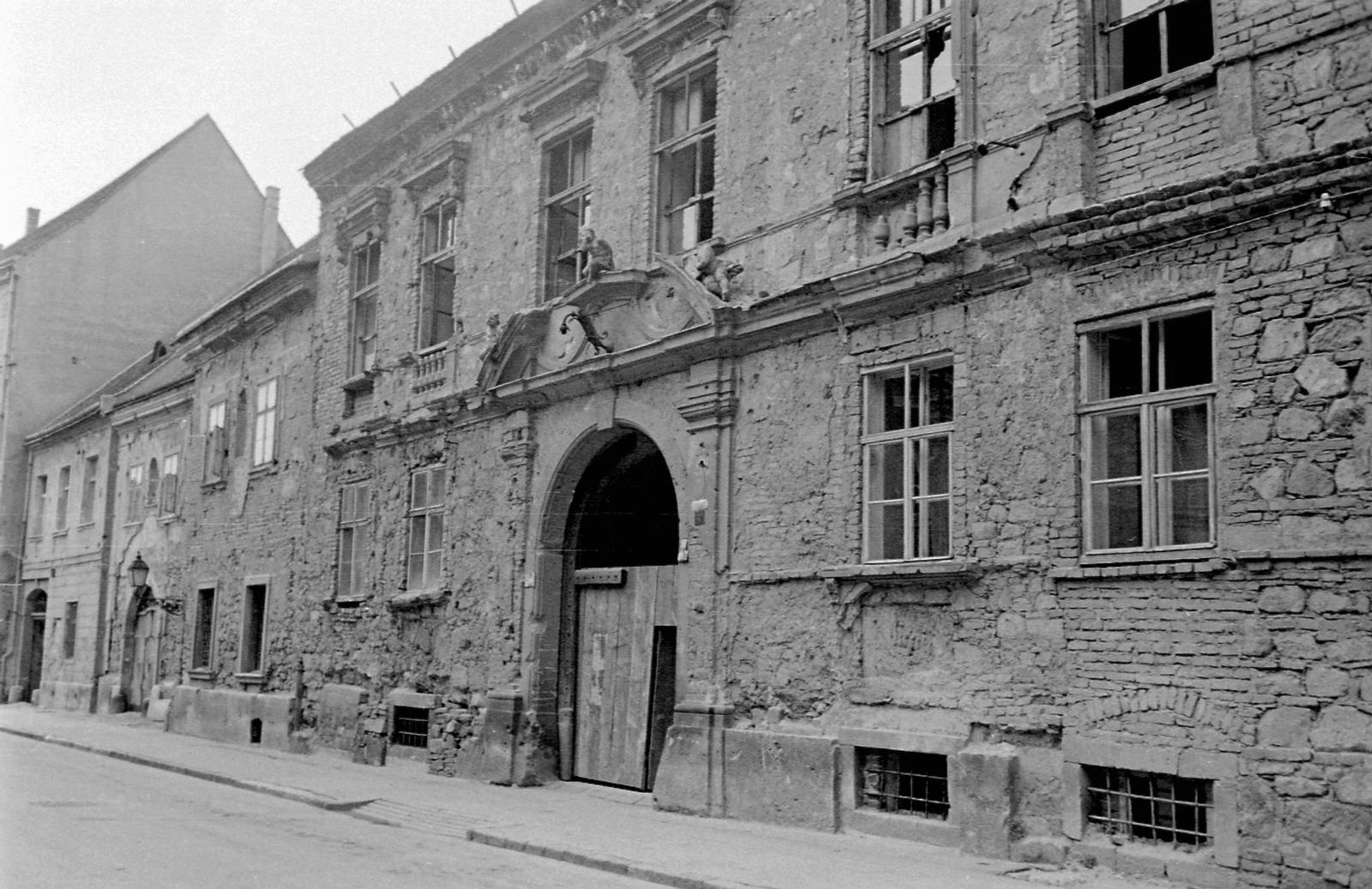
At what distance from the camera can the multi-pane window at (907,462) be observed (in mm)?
10141

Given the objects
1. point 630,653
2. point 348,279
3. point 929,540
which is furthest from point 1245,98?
point 348,279

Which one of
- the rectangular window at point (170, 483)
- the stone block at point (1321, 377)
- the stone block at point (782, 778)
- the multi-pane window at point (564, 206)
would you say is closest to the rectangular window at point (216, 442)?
the rectangular window at point (170, 483)

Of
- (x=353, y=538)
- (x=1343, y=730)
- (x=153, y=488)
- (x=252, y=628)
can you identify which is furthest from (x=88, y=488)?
(x=1343, y=730)

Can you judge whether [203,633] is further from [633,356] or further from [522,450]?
[633,356]

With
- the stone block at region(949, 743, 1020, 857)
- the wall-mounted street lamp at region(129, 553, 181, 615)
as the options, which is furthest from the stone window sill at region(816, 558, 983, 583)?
the wall-mounted street lamp at region(129, 553, 181, 615)

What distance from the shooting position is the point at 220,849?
9609 mm

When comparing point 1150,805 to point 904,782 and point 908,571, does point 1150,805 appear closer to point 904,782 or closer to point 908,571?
point 904,782

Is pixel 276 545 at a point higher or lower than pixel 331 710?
higher

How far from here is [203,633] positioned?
2255 centimetres

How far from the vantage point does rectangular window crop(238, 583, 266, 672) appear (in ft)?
68.0

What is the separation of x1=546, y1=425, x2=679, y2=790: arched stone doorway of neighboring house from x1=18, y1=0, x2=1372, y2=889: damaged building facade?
0.14 ft

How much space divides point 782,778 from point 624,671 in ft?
10.4

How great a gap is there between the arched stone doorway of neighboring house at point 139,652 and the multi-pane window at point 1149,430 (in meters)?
21.3

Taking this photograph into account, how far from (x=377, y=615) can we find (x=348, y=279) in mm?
5216
